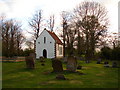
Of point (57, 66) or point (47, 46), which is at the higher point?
point (47, 46)

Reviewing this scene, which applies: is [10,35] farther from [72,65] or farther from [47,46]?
[72,65]

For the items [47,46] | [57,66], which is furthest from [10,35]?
[57,66]

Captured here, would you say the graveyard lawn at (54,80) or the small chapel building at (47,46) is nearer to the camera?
the graveyard lawn at (54,80)

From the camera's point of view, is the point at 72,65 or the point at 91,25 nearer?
the point at 72,65

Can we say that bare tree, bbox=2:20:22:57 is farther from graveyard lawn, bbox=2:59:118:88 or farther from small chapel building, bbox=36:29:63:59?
graveyard lawn, bbox=2:59:118:88

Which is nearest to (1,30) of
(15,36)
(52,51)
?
(15,36)

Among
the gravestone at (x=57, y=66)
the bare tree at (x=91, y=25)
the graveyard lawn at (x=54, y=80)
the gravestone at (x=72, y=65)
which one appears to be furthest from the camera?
the bare tree at (x=91, y=25)

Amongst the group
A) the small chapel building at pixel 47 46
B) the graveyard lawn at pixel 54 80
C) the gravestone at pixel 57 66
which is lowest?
the graveyard lawn at pixel 54 80

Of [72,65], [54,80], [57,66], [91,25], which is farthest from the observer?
[91,25]

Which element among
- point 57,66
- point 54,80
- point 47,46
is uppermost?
point 47,46

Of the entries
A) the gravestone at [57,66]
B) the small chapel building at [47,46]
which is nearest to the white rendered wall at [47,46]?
the small chapel building at [47,46]

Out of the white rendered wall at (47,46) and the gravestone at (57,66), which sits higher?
the white rendered wall at (47,46)

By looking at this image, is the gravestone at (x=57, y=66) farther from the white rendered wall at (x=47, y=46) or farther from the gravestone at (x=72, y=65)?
the white rendered wall at (x=47, y=46)

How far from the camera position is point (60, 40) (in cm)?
4350
